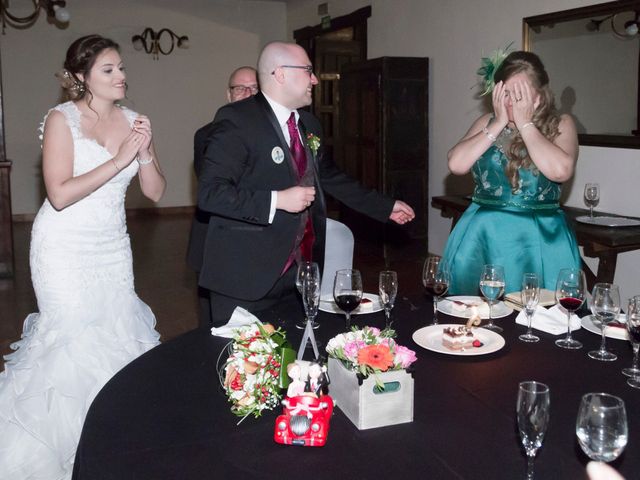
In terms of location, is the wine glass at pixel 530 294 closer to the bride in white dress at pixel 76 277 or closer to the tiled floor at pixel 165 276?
the bride in white dress at pixel 76 277

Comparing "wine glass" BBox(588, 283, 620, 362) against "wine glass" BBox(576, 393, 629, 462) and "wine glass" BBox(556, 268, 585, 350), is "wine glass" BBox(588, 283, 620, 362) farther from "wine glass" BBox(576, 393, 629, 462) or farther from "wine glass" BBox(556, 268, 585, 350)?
"wine glass" BBox(576, 393, 629, 462)

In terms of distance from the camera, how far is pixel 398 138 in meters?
7.00

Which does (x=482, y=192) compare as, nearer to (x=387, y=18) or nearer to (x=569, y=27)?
(x=569, y=27)

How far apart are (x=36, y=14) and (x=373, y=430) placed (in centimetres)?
918

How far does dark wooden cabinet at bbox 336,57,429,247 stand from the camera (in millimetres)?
6898

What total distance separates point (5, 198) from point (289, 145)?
4386 millimetres

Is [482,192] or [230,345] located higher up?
[482,192]

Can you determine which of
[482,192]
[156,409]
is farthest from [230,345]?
[482,192]

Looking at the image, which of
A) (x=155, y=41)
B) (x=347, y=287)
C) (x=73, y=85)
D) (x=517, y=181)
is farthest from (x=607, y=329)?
(x=155, y=41)

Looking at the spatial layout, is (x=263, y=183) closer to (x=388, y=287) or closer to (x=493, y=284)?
(x=388, y=287)

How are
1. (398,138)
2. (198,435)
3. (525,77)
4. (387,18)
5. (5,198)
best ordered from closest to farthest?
1. (198,435)
2. (525,77)
3. (5,198)
4. (398,138)
5. (387,18)

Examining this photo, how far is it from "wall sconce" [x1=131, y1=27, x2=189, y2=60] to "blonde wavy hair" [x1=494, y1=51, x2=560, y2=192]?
26.2 feet

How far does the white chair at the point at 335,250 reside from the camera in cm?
316

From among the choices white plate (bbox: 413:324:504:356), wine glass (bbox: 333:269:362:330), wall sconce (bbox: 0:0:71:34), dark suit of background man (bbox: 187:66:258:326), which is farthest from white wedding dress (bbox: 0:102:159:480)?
wall sconce (bbox: 0:0:71:34)
